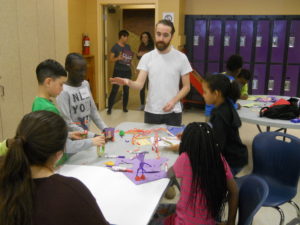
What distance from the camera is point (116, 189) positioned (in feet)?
5.31

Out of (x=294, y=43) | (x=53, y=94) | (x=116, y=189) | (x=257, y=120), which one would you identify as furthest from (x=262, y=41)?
(x=116, y=189)

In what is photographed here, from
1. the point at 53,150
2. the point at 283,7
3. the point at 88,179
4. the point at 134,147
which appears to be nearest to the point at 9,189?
the point at 53,150

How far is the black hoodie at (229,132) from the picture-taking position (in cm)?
212

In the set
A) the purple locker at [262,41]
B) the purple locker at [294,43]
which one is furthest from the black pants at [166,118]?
the purple locker at [294,43]

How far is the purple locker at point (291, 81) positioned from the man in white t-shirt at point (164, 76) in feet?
12.7

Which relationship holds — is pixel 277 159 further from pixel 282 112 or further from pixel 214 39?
pixel 214 39

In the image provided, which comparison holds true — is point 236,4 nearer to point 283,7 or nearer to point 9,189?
point 283,7

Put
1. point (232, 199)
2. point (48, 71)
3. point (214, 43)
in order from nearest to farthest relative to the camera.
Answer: point (232, 199) → point (48, 71) → point (214, 43)

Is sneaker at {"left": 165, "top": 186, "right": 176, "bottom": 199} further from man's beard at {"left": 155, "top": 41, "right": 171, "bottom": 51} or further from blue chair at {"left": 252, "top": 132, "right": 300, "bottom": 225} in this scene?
man's beard at {"left": 155, "top": 41, "right": 171, "bottom": 51}

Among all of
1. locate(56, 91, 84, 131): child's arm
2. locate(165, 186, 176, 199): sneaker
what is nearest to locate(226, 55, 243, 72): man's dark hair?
locate(165, 186, 176, 199): sneaker

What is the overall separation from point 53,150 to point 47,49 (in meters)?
3.07

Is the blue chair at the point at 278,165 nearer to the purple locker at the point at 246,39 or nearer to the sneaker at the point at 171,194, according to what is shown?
the sneaker at the point at 171,194

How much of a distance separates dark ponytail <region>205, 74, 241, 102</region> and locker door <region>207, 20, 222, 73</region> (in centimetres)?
407

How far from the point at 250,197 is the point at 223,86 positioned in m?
0.87
